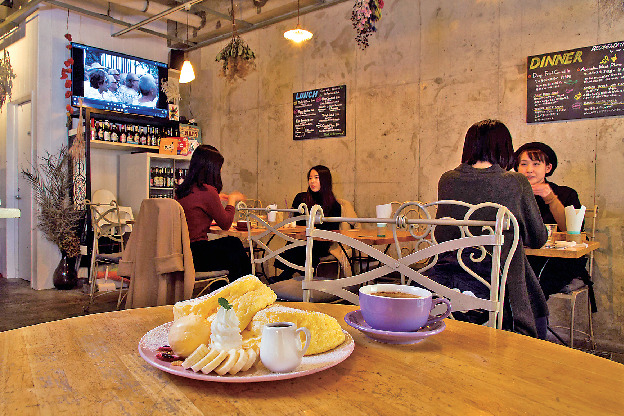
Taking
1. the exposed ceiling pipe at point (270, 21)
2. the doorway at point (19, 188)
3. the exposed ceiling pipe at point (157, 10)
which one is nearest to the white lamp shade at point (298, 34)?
the exposed ceiling pipe at point (270, 21)

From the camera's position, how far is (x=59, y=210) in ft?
18.0

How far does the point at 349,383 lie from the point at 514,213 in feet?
6.34

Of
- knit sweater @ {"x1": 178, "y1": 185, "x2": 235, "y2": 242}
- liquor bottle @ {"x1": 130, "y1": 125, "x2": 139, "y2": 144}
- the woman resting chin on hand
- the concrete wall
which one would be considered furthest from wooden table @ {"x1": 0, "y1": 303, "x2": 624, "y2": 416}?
liquor bottle @ {"x1": 130, "y1": 125, "x2": 139, "y2": 144}

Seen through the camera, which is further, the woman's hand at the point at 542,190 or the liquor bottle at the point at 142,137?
the liquor bottle at the point at 142,137


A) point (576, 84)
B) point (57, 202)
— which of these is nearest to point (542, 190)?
point (576, 84)

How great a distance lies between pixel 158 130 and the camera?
6617mm

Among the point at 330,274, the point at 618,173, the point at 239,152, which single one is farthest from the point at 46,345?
the point at 239,152

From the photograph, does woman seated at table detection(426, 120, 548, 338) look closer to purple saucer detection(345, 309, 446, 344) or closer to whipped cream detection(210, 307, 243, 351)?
purple saucer detection(345, 309, 446, 344)

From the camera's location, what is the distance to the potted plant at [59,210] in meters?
5.48

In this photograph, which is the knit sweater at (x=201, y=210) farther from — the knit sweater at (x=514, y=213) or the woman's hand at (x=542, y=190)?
the woman's hand at (x=542, y=190)

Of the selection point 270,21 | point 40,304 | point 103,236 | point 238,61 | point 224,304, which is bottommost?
point 40,304

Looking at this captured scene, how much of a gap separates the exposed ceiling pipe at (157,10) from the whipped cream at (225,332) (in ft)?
19.4

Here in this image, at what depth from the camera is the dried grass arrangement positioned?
5473 mm

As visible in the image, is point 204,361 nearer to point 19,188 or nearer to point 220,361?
point 220,361
